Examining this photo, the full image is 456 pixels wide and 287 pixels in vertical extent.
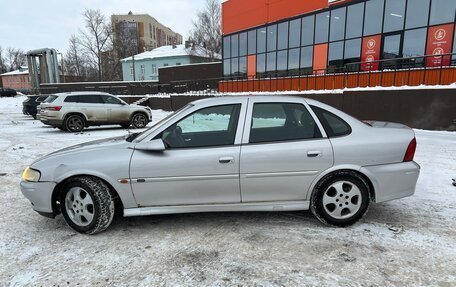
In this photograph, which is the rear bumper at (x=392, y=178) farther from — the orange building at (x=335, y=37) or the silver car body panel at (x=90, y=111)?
the silver car body panel at (x=90, y=111)

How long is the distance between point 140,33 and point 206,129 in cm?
8804

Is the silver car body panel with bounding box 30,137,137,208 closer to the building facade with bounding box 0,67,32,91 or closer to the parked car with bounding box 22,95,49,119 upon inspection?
the parked car with bounding box 22,95,49,119

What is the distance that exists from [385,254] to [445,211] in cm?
162

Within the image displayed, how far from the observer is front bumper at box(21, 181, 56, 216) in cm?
346

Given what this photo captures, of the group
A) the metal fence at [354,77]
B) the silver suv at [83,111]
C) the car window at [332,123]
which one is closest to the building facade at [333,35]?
the metal fence at [354,77]

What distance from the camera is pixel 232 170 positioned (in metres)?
3.40

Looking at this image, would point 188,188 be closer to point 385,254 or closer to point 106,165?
point 106,165

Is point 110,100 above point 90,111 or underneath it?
above

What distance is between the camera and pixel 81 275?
2762mm

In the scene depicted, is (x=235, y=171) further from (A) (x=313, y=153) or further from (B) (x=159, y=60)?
(B) (x=159, y=60)

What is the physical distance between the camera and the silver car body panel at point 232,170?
338 cm

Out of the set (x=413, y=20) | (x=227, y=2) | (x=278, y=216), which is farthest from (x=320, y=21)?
(x=278, y=216)

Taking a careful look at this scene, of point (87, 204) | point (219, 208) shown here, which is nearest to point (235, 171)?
point (219, 208)

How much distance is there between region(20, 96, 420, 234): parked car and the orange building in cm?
975
